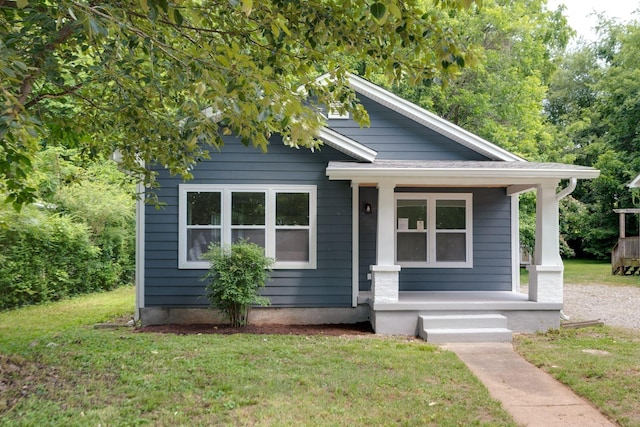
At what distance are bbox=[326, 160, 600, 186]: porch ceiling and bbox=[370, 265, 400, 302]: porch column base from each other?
145 centimetres

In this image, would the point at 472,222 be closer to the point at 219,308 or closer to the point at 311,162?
the point at 311,162

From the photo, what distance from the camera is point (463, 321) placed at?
7.63 metres

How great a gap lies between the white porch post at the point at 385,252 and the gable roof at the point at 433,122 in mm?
2167

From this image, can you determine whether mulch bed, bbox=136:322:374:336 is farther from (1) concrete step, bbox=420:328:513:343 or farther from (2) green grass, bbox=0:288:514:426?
(1) concrete step, bbox=420:328:513:343

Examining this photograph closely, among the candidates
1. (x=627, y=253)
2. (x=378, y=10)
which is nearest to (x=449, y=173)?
(x=378, y=10)

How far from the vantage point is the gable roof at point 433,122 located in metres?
9.42

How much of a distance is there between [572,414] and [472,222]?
560cm

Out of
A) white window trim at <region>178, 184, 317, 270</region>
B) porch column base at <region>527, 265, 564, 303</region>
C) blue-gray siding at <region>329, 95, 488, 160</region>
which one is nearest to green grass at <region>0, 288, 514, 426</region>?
white window trim at <region>178, 184, 317, 270</region>

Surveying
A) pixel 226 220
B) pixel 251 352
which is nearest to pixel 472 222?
pixel 226 220

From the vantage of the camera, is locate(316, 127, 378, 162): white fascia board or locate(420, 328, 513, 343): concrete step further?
locate(316, 127, 378, 162): white fascia board

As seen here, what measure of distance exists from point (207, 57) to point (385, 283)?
16.5 ft

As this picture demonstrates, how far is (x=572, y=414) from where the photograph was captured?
14.2 feet

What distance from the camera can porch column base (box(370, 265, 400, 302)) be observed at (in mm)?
7875

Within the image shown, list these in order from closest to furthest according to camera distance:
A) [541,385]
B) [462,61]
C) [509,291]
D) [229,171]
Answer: [462,61] < [541,385] < [229,171] < [509,291]
